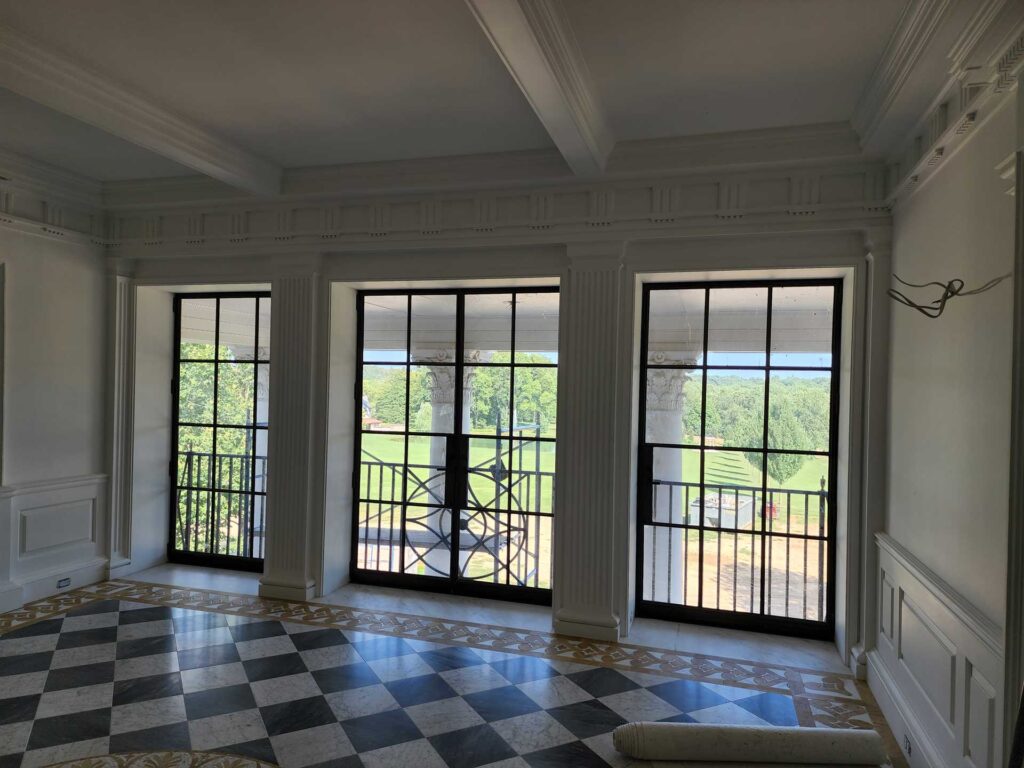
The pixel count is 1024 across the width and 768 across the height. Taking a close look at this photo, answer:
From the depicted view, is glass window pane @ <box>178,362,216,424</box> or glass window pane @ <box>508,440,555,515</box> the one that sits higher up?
glass window pane @ <box>178,362,216,424</box>

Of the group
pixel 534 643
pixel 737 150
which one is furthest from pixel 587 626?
pixel 737 150

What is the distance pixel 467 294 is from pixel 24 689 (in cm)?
333

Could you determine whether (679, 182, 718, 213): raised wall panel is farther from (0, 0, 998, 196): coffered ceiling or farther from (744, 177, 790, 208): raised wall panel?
(0, 0, 998, 196): coffered ceiling

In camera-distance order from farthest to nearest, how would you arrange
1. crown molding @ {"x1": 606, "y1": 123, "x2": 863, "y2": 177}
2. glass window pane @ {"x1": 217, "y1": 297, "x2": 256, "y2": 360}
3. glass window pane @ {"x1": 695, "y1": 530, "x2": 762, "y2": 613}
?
glass window pane @ {"x1": 217, "y1": 297, "x2": 256, "y2": 360} < glass window pane @ {"x1": 695, "y1": 530, "x2": 762, "y2": 613} < crown molding @ {"x1": 606, "y1": 123, "x2": 863, "y2": 177}

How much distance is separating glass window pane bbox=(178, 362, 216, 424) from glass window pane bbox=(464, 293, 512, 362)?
224 centimetres

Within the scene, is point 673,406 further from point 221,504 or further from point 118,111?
point 221,504

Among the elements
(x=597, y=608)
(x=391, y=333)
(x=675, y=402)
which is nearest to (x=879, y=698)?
(x=597, y=608)

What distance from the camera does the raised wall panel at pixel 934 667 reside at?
198 cm

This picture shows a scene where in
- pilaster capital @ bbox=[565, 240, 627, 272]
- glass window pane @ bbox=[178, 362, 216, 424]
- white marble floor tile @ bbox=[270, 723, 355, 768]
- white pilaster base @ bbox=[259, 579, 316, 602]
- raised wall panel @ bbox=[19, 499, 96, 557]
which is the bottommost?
white marble floor tile @ bbox=[270, 723, 355, 768]

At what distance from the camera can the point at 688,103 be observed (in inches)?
122

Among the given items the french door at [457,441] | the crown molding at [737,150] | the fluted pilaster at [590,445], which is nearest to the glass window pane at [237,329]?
the french door at [457,441]

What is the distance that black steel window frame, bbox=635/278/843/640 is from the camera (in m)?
3.83

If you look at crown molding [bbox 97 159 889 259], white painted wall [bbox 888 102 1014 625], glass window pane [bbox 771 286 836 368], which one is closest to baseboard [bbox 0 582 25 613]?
crown molding [bbox 97 159 889 259]

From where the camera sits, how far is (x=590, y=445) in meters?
3.85
